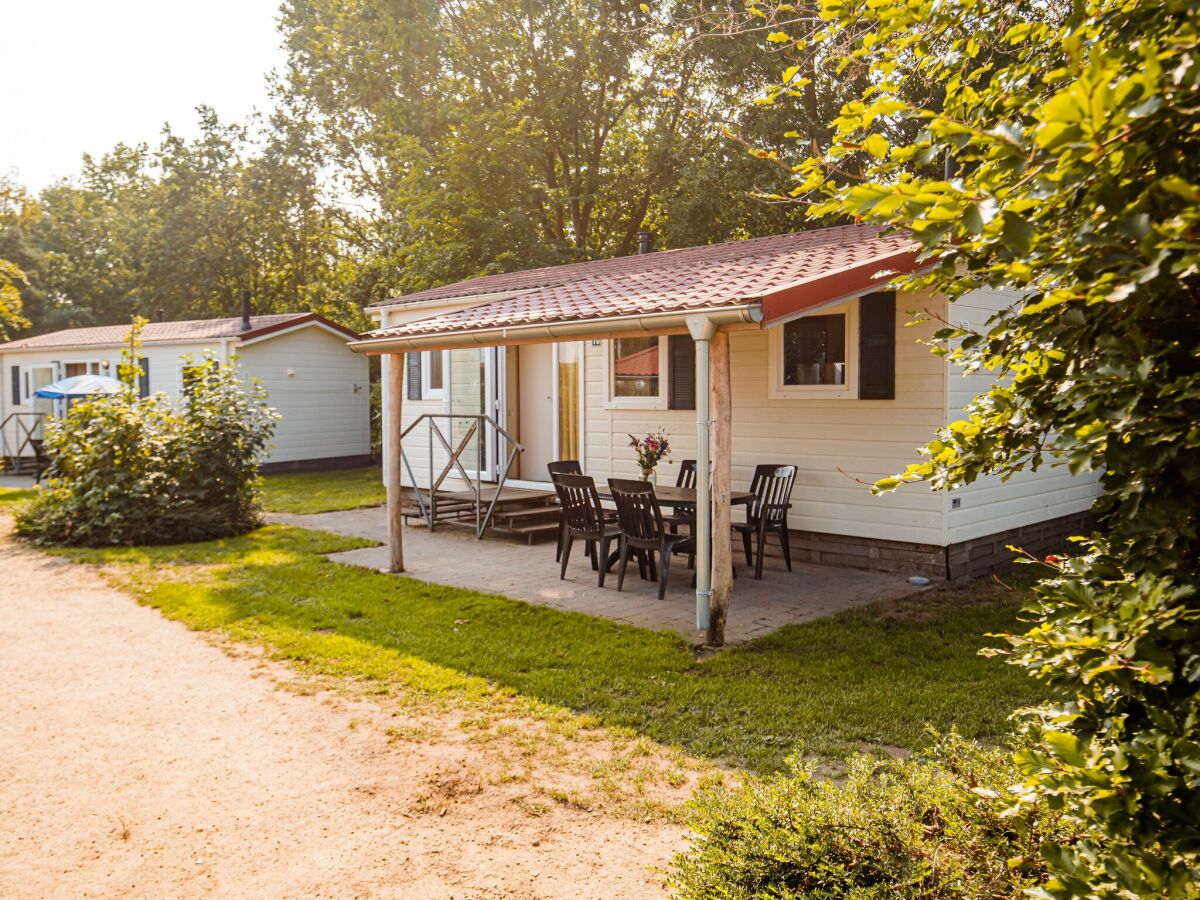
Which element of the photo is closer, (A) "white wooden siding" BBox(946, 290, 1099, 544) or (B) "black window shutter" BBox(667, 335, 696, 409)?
(A) "white wooden siding" BBox(946, 290, 1099, 544)

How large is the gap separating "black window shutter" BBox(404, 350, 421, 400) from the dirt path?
7.87 metres

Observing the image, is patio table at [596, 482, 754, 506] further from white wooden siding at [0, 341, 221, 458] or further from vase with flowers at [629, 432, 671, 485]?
white wooden siding at [0, 341, 221, 458]

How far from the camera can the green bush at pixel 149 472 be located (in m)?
10.7

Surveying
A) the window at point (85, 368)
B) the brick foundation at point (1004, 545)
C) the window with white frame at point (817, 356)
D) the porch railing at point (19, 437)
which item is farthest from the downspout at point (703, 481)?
the porch railing at point (19, 437)

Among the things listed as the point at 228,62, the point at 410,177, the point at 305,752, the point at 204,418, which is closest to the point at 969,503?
the point at 305,752

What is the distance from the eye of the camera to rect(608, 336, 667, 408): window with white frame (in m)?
10.0

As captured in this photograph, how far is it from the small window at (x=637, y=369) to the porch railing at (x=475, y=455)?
159 cm

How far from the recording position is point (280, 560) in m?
9.38

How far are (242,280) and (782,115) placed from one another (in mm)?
19337

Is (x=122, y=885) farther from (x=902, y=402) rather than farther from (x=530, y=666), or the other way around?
(x=902, y=402)

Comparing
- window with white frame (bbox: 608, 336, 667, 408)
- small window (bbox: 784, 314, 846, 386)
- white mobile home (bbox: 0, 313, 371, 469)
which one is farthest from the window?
small window (bbox: 784, 314, 846, 386)

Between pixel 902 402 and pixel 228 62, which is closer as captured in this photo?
pixel 902 402

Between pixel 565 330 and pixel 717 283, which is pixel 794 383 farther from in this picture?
pixel 565 330

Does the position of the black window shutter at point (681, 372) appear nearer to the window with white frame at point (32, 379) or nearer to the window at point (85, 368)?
the window at point (85, 368)
